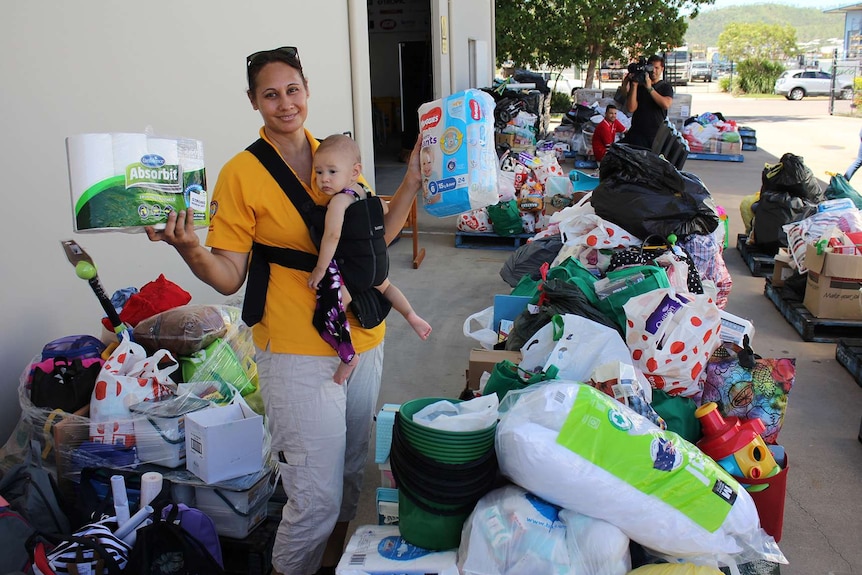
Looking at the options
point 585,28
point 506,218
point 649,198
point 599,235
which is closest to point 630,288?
point 599,235

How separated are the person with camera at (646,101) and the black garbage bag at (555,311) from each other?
466 cm

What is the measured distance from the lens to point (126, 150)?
2.04m

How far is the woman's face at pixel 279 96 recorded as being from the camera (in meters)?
2.22

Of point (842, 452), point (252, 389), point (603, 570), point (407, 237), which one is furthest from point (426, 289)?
point (603, 570)

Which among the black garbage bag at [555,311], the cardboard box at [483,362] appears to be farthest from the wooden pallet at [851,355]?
the cardboard box at [483,362]

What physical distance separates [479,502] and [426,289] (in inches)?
165

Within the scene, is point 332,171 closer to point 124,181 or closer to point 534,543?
point 124,181

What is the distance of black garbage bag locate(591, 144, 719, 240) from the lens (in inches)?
184

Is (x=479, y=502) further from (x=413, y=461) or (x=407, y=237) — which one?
Answer: (x=407, y=237)

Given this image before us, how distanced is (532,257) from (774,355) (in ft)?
5.75

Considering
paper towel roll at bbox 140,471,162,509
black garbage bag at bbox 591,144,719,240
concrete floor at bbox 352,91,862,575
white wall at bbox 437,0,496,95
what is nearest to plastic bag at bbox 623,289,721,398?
concrete floor at bbox 352,91,862,575

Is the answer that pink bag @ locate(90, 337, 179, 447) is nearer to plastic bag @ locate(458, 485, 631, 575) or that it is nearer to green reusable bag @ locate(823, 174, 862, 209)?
plastic bag @ locate(458, 485, 631, 575)

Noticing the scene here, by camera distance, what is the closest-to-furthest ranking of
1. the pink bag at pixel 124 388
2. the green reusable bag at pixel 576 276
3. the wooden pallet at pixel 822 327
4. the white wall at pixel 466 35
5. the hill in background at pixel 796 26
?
the pink bag at pixel 124 388 → the green reusable bag at pixel 576 276 → the wooden pallet at pixel 822 327 → the white wall at pixel 466 35 → the hill in background at pixel 796 26

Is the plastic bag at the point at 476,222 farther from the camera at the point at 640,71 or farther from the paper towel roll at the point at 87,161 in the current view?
the paper towel roll at the point at 87,161
